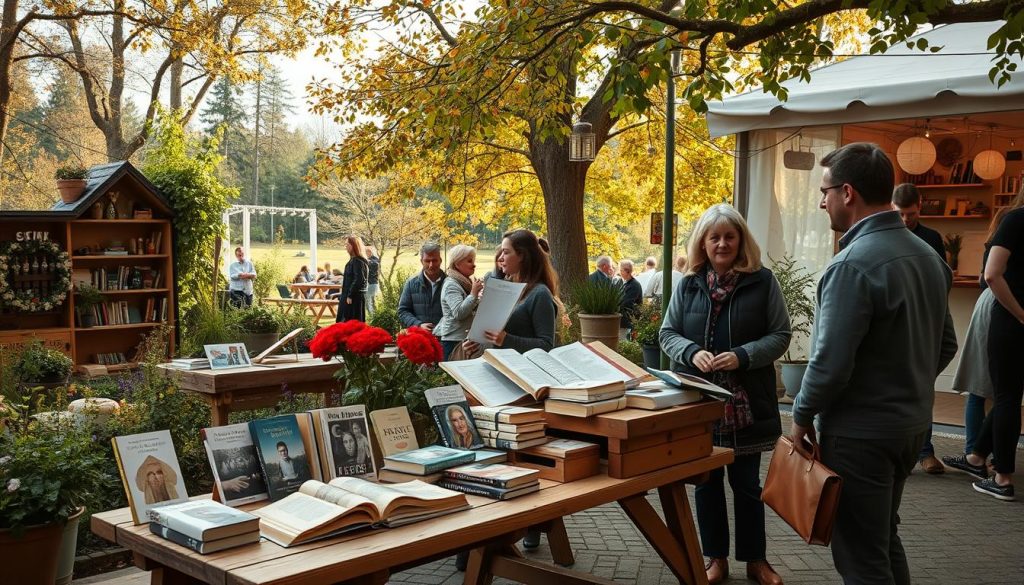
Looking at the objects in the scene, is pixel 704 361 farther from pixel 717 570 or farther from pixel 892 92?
pixel 892 92

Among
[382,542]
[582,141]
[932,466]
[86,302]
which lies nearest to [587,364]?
[382,542]

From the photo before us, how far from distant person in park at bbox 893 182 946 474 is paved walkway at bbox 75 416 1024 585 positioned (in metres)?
0.41

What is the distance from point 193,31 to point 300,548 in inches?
640

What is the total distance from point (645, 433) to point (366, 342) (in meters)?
1.08

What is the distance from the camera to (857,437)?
3.01 meters

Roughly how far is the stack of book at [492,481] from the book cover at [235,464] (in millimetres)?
559

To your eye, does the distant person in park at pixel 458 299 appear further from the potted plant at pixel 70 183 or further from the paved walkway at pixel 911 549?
the potted plant at pixel 70 183

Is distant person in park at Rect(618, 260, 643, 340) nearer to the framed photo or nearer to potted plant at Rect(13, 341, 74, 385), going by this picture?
potted plant at Rect(13, 341, 74, 385)

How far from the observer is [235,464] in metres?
2.59

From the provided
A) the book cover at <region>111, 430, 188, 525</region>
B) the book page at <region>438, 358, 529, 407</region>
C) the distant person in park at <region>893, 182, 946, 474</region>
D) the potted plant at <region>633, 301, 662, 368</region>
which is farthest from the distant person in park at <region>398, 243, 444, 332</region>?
the book cover at <region>111, 430, 188, 525</region>

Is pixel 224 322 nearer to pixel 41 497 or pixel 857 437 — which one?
pixel 41 497

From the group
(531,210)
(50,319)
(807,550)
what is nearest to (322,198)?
(531,210)

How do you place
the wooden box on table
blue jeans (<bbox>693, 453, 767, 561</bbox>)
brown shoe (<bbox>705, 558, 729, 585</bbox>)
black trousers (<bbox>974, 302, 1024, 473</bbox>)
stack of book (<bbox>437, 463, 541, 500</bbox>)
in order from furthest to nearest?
black trousers (<bbox>974, 302, 1024, 473</bbox>), brown shoe (<bbox>705, 558, 729, 585</bbox>), blue jeans (<bbox>693, 453, 767, 561</bbox>), the wooden box on table, stack of book (<bbox>437, 463, 541, 500</bbox>)

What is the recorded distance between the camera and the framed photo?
640 cm
